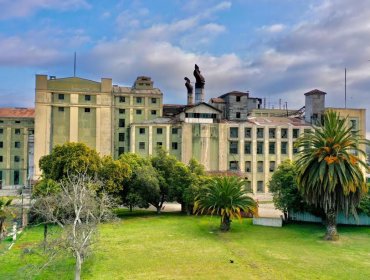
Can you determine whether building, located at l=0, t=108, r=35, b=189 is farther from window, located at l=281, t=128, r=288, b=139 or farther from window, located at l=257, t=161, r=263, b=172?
window, located at l=281, t=128, r=288, b=139

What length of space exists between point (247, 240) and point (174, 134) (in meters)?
39.8

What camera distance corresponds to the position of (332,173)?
32062 mm

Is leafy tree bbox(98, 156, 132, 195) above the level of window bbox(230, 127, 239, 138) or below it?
below

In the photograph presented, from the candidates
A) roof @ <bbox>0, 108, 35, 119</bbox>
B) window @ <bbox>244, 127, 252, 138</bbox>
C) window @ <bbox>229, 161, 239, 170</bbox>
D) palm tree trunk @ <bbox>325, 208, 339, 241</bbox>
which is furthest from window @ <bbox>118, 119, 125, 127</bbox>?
palm tree trunk @ <bbox>325, 208, 339, 241</bbox>

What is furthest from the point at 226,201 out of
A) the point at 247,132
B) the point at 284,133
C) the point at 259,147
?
the point at 284,133

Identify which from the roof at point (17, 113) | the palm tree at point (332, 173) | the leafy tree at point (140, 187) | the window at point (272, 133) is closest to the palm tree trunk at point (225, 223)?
the palm tree at point (332, 173)

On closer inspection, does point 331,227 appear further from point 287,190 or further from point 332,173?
point 287,190

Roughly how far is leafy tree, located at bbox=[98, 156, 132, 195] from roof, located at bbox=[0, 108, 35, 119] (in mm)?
47204

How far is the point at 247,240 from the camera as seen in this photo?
3206 cm

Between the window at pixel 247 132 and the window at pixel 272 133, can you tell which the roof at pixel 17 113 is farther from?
the window at pixel 272 133

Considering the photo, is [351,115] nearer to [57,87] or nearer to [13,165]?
[57,87]

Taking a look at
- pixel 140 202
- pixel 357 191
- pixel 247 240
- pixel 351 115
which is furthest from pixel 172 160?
pixel 351 115

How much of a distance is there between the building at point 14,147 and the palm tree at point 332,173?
210 feet

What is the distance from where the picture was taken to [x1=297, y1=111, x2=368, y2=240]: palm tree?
3228 cm
